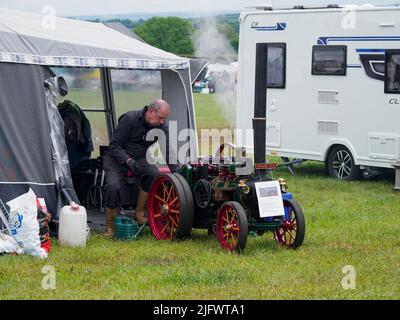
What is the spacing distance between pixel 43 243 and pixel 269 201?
2105mm

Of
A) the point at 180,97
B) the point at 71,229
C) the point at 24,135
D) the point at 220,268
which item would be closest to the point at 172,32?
the point at 180,97

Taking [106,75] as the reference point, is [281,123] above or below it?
below

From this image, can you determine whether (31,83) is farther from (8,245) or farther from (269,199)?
(269,199)

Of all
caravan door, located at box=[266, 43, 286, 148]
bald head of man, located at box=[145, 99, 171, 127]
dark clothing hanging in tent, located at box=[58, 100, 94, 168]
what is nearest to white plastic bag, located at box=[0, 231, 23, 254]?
bald head of man, located at box=[145, 99, 171, 127]

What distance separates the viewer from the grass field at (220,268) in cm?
796

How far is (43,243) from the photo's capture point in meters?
9.54

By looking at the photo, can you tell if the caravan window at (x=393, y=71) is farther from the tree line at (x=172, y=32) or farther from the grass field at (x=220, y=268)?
the tree line at (x=172, y=32)

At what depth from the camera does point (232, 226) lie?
376 inches

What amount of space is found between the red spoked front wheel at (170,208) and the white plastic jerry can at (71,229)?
2.88ft

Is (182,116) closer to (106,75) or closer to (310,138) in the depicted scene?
(106,75)

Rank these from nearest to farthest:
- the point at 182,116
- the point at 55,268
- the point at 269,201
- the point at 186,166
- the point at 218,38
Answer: the point at 55,268 → the point at 269,201 → the point at 186,166 → the point at 182,116 → the point at 218,38

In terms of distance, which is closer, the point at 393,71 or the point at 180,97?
the point at 180,97

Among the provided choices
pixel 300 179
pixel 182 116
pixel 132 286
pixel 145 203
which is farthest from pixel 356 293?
pixel 300 179

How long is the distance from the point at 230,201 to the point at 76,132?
8.98 feet
